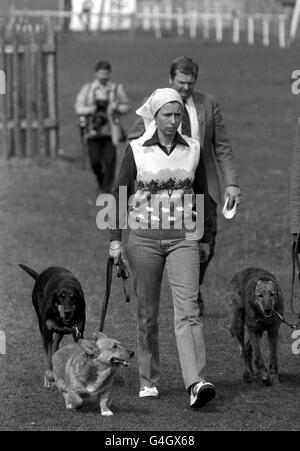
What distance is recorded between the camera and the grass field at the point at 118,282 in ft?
27.8

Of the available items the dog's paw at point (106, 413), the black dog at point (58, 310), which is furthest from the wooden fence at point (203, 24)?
the dog's paw at point (106, 413)

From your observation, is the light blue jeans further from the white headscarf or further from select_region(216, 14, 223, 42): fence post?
select_region(216, 14, 223, 42): fence post

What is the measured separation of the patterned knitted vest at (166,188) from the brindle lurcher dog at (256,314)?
94 centimetres

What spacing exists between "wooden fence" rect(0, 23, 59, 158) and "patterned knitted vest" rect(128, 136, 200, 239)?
49.7ft

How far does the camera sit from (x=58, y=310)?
9367 mm

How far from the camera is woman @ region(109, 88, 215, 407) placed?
847 centimetres

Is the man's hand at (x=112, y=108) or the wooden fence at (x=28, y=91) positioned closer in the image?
the man's hand at (x=112, y=108)

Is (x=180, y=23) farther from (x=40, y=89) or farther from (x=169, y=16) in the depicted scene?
(x=40, y=89)

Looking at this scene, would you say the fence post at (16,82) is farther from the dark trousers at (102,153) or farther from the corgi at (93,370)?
the corgi at (93,370)

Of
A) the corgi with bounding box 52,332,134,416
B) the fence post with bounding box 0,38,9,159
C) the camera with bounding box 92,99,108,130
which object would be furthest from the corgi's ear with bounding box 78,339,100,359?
the fence post with bounding box 0,38,9,159

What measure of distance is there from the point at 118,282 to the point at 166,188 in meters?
5.77

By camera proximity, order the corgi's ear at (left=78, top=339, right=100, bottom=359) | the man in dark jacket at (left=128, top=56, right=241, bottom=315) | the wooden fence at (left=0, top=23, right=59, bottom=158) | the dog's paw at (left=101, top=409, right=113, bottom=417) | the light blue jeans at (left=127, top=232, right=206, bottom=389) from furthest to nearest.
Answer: the wooden fence at (left=0, top=23, right=59, bottom=158) → the man in dark jacket at (left=128, top=56, right=241, bottom=315) → the light blue jeans at (left=127, top=232, right=206, bottom=389) → the dog's paw at (left=101, top=409, right=113, bottom=417) → the corgi's ear at (left=78, top=339, right=100, bottom=359)

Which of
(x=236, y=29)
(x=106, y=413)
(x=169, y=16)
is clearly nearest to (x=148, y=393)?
(x=106, y=413)
